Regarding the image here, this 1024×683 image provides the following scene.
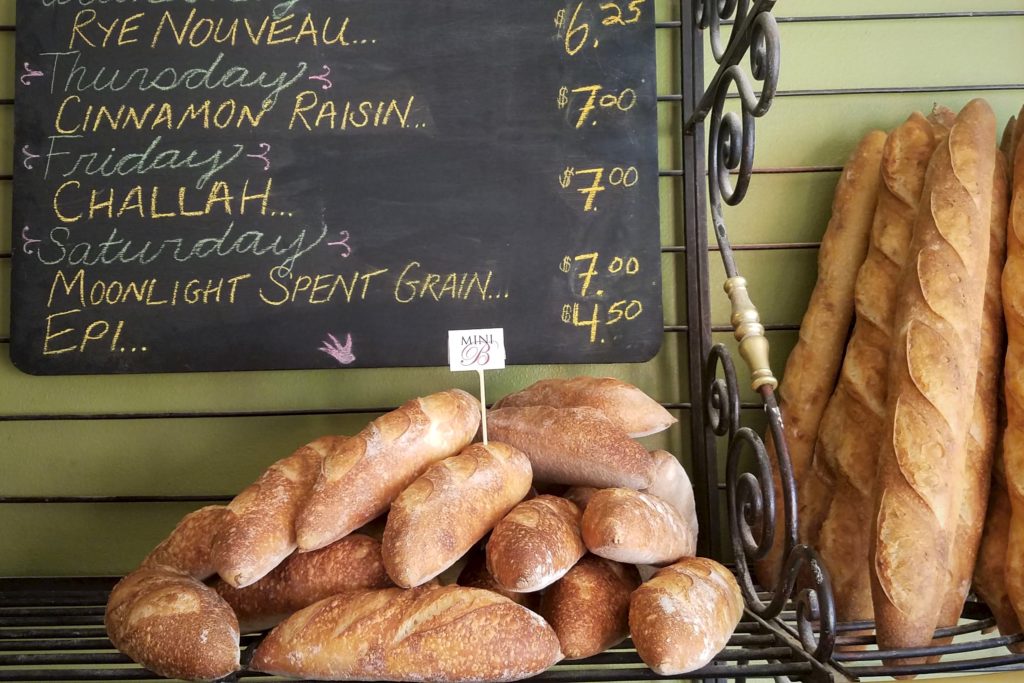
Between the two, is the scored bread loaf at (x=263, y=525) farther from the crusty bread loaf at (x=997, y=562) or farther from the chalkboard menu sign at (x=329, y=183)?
the crusty bread loaf at (x=997, y=562)

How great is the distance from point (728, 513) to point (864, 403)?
0.30 metres

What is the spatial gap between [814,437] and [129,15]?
1519mm

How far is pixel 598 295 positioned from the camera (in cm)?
143

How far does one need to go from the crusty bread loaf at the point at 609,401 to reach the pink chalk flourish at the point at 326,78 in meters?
0.72

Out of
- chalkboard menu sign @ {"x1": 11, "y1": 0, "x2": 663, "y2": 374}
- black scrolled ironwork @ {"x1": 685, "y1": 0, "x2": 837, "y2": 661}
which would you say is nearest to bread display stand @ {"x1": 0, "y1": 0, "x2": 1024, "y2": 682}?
black scrolled ironwork @ {"x1": 685, "y1": 0, "x2": 837, "y2": 661}

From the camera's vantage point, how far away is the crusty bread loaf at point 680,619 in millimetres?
829

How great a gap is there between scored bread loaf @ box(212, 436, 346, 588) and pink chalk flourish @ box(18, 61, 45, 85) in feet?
3.33

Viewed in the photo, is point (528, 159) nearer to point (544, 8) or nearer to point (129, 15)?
point (544, 8)

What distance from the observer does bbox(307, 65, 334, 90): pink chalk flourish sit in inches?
57.3

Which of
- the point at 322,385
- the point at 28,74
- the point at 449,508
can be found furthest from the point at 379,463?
the point at 28,74

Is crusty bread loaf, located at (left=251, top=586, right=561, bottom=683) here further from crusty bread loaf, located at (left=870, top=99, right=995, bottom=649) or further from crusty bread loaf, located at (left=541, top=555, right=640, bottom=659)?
crusty bread loaf, located at (left=870, top=99, right=995, bottom=649)

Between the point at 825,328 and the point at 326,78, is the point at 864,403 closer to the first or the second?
the point at 825,328

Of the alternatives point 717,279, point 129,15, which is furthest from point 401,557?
point 129,15

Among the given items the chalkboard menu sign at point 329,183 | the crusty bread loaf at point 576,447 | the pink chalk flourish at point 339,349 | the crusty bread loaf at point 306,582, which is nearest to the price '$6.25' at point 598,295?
the chalkboard menu sign at point 329,183
